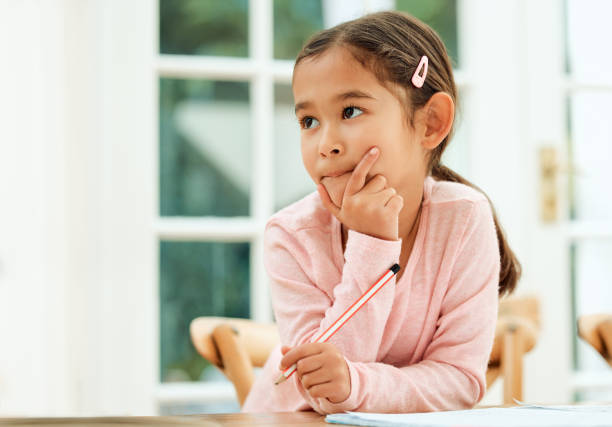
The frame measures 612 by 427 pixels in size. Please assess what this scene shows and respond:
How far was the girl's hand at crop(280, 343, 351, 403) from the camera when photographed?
2.46ft

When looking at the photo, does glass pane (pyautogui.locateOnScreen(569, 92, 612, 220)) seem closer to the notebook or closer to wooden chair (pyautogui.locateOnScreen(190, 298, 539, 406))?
wooden chair (pyautogui.locateOnScreen(190, 298, 539, 406))

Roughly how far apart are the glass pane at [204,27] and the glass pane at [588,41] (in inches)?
39.3

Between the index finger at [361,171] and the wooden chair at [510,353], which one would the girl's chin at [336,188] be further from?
the wooden chair at [510,353]

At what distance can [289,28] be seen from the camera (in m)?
2.20

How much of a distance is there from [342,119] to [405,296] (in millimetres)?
232

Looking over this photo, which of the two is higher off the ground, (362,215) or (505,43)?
(505,43)

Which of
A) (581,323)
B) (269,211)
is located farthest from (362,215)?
(269,211)

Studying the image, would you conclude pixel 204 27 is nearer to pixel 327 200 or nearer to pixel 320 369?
pixel 327 200

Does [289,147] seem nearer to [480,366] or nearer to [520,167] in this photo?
[520,167]

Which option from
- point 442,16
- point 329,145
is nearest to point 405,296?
point 329,145

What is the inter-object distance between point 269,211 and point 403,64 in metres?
1.25

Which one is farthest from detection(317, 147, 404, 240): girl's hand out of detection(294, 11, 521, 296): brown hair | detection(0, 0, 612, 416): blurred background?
detection(0, 0, 612, 416): blurred background

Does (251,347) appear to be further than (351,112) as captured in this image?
Yes

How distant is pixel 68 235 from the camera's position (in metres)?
2.00
